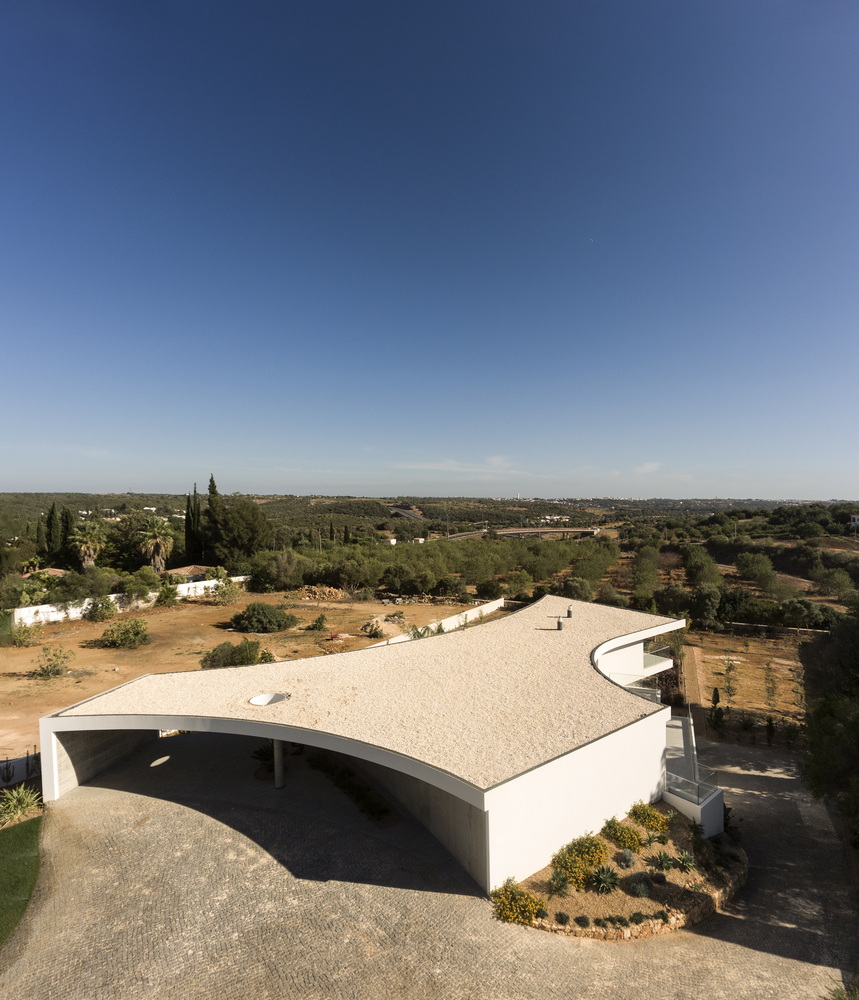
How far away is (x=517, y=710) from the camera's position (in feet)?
40.7

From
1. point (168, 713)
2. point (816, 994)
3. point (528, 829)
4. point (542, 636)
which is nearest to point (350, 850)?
point (528, 829)

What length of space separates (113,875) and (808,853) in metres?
16.3

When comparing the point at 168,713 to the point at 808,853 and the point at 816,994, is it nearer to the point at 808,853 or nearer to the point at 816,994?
the point at 816,994

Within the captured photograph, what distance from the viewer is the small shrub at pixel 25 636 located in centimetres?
2717

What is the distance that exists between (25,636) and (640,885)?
3282cm

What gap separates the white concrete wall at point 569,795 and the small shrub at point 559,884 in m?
0.42

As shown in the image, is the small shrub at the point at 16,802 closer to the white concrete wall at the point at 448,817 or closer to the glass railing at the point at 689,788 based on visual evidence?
the white concrete wall at the point at 448,817

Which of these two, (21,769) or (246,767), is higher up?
(21,769)

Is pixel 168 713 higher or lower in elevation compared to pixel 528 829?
higher

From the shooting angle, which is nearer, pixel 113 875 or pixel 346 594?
pixel 113 875

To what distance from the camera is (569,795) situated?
10.3m

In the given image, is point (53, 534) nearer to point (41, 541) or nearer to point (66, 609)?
point (41, 541)

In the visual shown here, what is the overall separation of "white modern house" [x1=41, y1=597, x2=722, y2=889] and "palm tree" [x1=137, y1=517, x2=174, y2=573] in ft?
108

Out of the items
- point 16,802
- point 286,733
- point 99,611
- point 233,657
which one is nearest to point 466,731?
point 286,733
